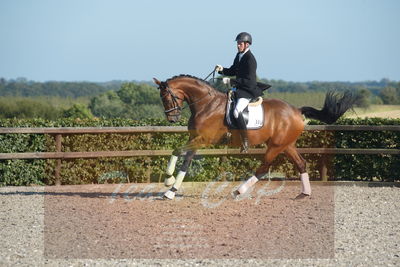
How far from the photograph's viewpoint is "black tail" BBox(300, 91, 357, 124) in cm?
1137

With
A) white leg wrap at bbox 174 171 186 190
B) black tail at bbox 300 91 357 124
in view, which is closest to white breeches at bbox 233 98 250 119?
white leg wrap at bbox 174 171 186 190

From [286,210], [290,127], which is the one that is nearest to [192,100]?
[290,127]

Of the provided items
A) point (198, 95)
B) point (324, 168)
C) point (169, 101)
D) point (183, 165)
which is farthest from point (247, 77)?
point (324, 168)

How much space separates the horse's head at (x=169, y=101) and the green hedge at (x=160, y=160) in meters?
2.90

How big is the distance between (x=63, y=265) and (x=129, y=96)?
104 ft

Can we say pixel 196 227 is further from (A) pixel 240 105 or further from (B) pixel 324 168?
(B) pixel 324 168

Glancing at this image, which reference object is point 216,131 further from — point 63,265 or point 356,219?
point 63,265

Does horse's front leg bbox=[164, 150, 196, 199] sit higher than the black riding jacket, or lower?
lower

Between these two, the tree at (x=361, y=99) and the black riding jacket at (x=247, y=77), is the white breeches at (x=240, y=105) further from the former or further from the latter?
the tree at (x=361, y=99)

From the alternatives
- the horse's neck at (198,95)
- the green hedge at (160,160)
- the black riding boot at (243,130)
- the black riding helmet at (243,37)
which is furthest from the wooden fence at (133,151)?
the black riding helmet at (243,37)

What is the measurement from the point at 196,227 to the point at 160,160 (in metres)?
5.01

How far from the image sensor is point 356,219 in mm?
9398

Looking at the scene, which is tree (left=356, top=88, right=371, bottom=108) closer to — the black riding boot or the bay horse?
the bay horse

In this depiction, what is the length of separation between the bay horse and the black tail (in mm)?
545
